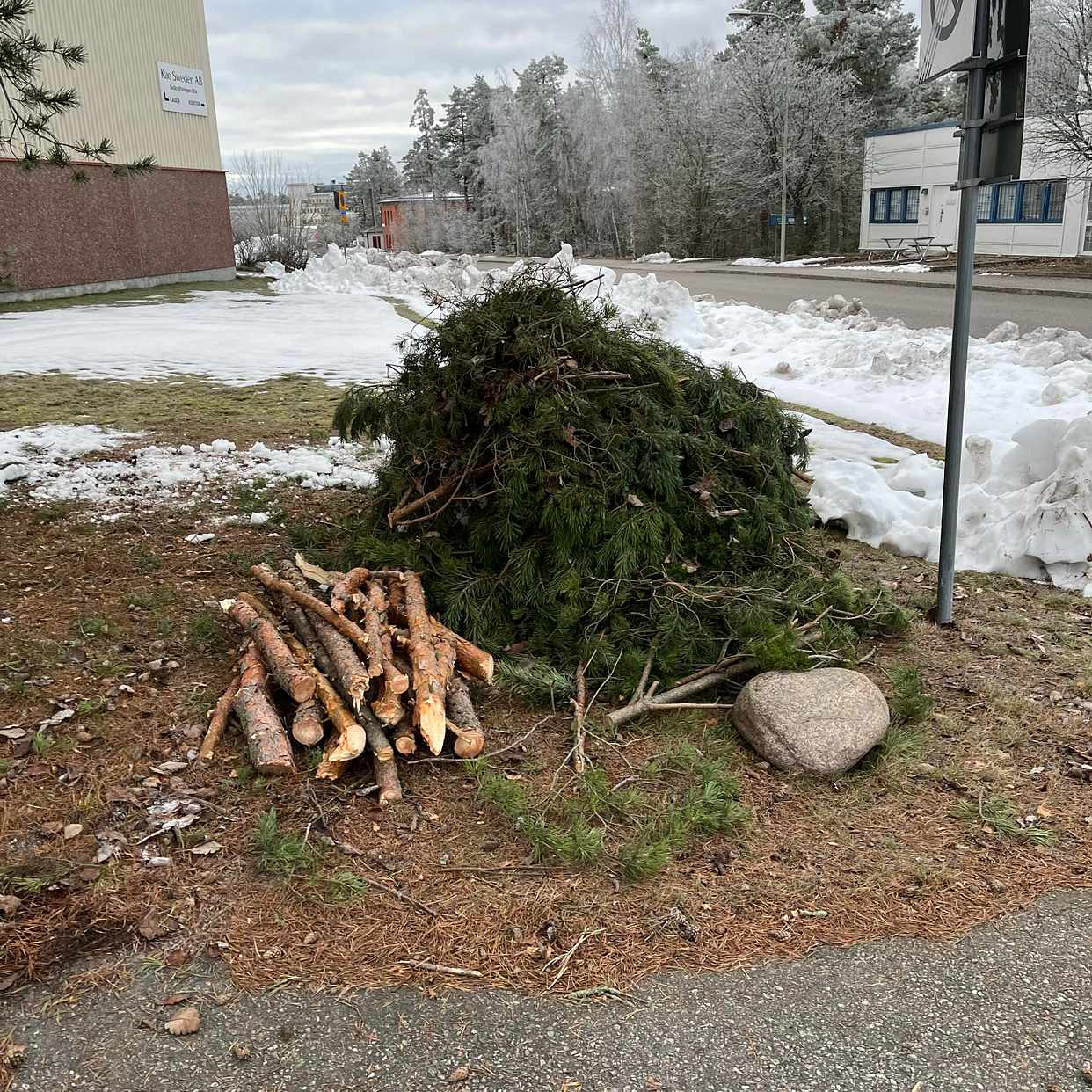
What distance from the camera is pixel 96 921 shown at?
9.44 ft

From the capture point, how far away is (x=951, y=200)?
3766 centimetres

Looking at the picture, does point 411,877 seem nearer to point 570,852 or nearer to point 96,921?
point 570,852

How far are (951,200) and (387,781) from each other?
4020 centimetres

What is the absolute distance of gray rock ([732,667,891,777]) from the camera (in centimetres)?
368

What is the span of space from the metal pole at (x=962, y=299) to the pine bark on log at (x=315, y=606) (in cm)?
276

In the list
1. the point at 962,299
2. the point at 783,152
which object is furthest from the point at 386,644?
the point at 783,152

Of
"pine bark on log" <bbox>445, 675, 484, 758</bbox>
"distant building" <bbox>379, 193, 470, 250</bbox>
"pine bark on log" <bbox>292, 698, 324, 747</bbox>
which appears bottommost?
"pine bark on log" <bbox>445, 675, 484, 758</bbox>

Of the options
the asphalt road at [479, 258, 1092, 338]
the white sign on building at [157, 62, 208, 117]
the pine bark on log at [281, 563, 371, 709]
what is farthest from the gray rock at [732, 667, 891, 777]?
the white sign on building at [157, 62, 208, 117]

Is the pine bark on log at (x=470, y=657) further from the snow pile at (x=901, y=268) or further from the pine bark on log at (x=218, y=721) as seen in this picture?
the snow pile at (x=901, y=268)

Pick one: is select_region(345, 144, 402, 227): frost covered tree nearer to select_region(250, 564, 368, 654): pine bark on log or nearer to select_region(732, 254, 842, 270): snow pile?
select_region(732, 254, 842, 270): snow pile

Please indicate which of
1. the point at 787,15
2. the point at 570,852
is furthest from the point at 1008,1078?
the point at 787,15

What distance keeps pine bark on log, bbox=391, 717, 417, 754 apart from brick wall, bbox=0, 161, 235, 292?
19572 millimetres

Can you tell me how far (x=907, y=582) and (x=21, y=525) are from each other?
5.31m

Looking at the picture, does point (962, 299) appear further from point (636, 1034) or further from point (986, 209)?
point (986, 209)
